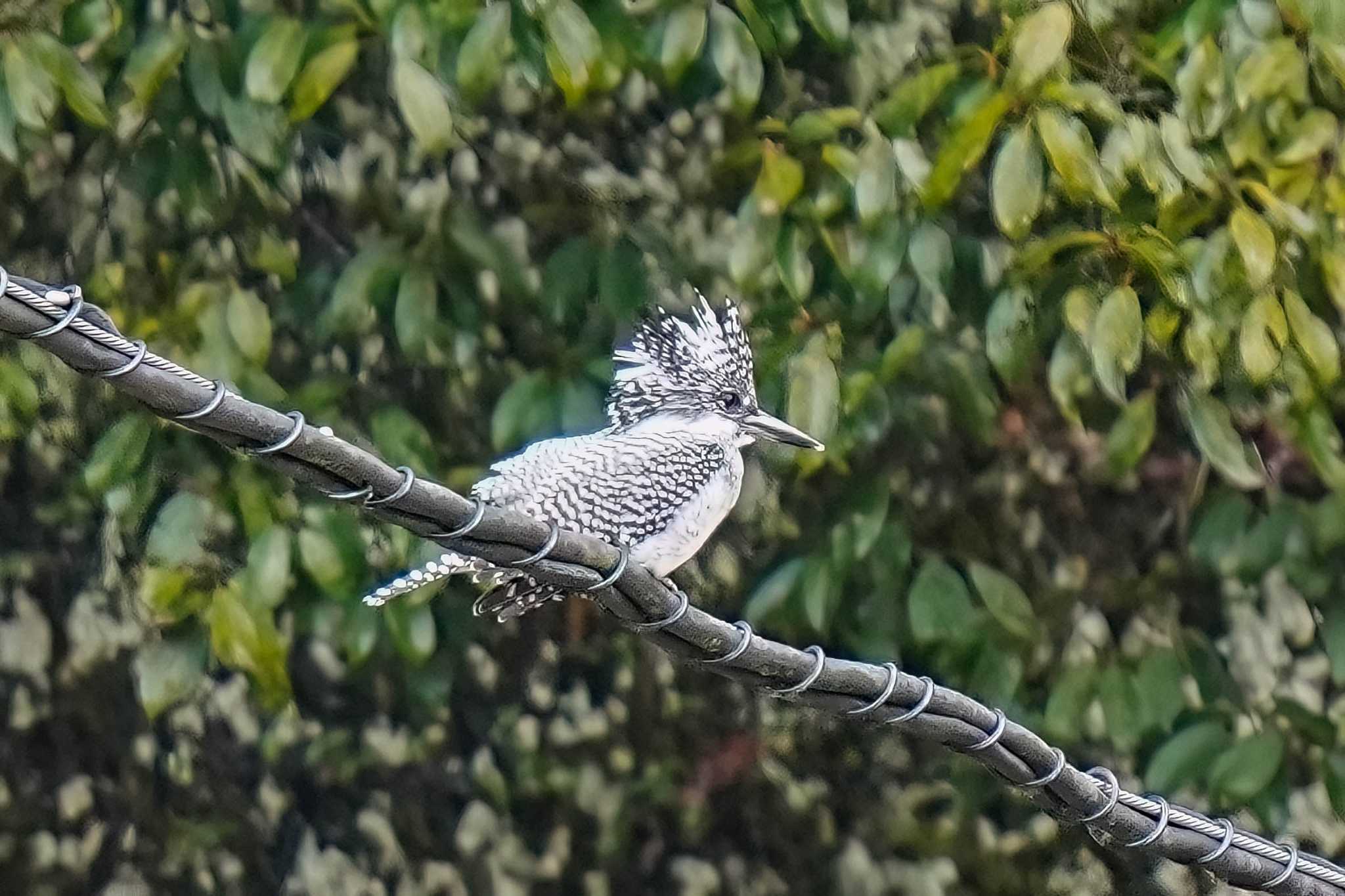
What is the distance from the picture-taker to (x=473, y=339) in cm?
181

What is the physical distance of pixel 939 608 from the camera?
1820 millimetres

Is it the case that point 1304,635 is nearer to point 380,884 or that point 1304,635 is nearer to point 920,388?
point 920,388

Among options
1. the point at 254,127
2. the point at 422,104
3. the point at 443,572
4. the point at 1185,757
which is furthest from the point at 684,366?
the point at 1185,757

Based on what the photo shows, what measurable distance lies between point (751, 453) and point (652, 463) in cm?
48

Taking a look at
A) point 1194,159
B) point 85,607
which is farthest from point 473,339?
point 1194,159

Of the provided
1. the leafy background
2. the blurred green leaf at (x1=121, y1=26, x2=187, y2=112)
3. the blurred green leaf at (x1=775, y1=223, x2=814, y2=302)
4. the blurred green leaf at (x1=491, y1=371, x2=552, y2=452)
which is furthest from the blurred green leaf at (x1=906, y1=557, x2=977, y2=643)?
the blurred green leaf at (x1=121, y1=26, x2=187, y2=112)

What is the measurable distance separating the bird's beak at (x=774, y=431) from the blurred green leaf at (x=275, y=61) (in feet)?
1.97

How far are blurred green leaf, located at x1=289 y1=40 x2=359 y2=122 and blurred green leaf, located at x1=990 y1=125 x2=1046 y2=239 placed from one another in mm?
616

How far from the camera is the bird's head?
4.22 feet

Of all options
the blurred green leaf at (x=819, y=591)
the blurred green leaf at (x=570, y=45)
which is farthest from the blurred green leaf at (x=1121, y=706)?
the blurred green leaf at (x=570, y=45)

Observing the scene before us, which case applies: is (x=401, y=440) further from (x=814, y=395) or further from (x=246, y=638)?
(x=814, y=395)

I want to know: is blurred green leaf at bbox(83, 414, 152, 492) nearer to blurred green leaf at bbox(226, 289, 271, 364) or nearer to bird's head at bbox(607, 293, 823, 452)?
blurred green leaf at bbox(226, 289, 271, 364)

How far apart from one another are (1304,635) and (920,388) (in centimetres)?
58

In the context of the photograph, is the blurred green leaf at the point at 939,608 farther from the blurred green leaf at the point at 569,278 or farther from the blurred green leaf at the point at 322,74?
the blurred green leaf at the point at 322,74
